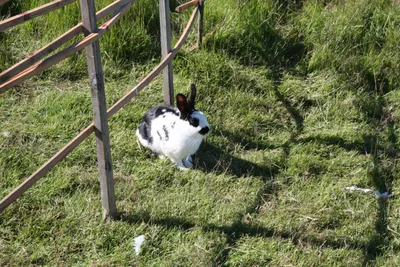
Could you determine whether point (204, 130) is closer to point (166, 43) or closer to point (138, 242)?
point (166, 43)

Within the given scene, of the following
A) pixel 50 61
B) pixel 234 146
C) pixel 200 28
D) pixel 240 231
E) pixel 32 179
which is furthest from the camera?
pixel 200 28

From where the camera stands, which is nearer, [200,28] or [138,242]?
[138,242]

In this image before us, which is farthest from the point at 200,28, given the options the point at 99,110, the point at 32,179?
the point at 32,179

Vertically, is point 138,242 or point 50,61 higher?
point 50,61

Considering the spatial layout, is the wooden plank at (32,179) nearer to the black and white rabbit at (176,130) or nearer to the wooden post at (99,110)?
the wooden post at (99,110)

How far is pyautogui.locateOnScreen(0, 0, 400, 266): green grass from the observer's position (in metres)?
3.43

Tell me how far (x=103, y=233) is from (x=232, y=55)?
2229 millimetres

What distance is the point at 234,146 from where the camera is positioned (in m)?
4.28

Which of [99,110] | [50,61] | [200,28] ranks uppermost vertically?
[50,61]

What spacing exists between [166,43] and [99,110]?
3.45 feet

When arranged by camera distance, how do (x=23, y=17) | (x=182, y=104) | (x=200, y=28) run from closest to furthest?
(x=23, y=17) < (x=182, y=104) < (x=200, y=28)

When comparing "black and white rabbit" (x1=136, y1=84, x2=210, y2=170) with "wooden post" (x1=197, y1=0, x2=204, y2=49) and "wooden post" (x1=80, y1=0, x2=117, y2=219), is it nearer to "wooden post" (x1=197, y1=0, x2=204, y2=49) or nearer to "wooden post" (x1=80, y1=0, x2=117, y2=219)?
"wooden post" (x1=80, y1=0, x2=117, y2=219)

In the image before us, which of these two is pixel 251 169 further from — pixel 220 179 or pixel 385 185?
pixel 385 185

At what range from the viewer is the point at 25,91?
15.4 feet
